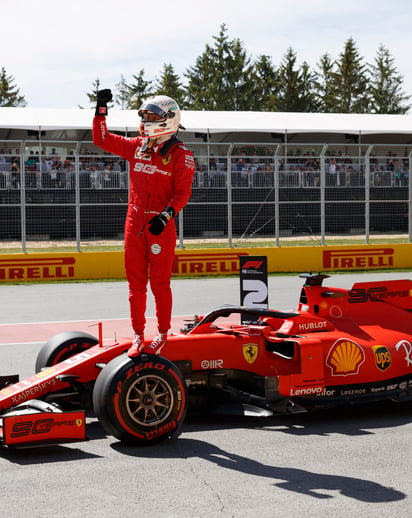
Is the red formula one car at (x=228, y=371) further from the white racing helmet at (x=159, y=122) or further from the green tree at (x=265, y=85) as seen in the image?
the green tree at (x=265, y=85)

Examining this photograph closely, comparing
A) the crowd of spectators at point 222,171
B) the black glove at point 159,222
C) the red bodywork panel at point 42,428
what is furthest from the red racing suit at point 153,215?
the crowd of spectators at point 222,171

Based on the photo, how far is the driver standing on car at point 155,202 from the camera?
20.3 feet

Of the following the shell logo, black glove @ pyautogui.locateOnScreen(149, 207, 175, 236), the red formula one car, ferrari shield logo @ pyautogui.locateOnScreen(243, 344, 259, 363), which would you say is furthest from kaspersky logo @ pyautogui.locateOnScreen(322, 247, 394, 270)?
black glove @ pyautogui.locateOnScreen(149, 207, 175, 236)

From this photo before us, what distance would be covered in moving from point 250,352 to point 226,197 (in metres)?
14.1

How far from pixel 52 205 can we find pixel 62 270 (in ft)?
4.91

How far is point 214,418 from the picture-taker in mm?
6605

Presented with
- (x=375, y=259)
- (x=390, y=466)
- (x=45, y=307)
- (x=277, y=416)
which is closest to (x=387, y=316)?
(x=277, y=416)

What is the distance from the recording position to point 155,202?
6211 mm

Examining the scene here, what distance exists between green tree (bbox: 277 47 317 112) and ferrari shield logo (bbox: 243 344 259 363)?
59.5m

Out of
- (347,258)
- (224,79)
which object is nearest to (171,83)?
(224,79)

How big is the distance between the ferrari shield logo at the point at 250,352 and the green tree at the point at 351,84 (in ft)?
207

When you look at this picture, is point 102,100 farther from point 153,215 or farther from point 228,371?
point 228,371

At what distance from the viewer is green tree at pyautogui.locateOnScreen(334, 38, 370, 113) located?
223 feet

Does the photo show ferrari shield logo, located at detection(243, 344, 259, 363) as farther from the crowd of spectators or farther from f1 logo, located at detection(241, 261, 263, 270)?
the crowd of spectators
